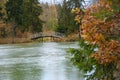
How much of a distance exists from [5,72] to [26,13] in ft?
129

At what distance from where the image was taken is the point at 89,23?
5.68 metres

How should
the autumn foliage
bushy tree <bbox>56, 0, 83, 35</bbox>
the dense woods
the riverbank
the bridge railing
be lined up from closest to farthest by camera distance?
the autumn foliage → the riverbank → the dense woods → the bridge railing → bushy tree <bbox>56, 0, 83, 35</bbox>

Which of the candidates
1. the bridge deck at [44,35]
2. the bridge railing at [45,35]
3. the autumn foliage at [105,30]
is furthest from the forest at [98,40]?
the bridge railing at [45,35]

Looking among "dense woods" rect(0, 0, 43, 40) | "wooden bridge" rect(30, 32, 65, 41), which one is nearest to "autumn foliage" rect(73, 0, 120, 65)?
"dense woods" rect(0, 0, 43, 40)

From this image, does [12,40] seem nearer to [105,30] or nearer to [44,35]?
[44,35]

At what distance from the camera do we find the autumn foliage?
18.0ft

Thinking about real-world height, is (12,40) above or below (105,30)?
below

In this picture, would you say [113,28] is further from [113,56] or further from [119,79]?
[119,79]

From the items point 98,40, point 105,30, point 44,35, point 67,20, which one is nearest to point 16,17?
point 44,35

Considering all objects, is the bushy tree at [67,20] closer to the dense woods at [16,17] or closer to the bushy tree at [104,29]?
the dense woods at [16,17]

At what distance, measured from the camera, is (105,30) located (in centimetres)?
568

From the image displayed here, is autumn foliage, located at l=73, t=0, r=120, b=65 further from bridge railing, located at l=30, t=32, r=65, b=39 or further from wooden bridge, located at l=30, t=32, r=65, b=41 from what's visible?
bridge railing, located at l=30, t=32, r=65, b=39

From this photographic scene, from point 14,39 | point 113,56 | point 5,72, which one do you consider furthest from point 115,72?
point 14,39

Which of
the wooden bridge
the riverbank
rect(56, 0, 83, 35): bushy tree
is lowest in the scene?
the riverbank
